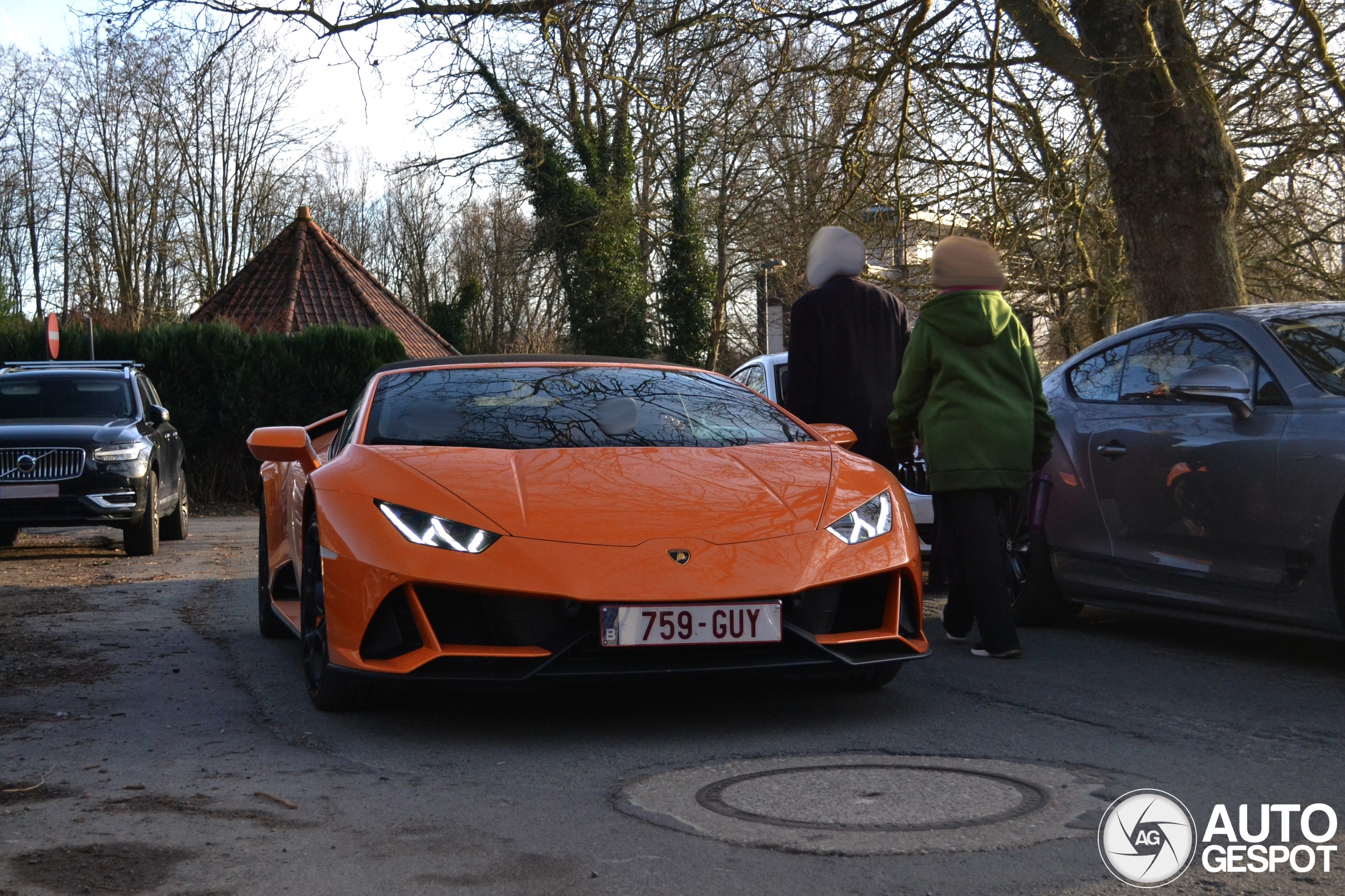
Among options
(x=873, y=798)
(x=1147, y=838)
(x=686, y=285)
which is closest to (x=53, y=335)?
→ (x=686, y=285)

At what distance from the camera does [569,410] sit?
554 cm

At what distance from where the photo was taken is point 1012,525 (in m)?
7.09

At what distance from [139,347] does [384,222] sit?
37.5m

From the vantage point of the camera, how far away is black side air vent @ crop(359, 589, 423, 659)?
441 cm

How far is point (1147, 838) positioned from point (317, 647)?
2.92 meters

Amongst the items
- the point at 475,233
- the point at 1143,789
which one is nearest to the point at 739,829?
the point at 1143,789

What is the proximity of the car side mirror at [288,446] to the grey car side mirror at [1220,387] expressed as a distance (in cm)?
347

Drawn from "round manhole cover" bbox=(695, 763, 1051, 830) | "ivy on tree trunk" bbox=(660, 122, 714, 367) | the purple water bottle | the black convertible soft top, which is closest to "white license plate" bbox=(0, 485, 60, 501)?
the black convertible soft top

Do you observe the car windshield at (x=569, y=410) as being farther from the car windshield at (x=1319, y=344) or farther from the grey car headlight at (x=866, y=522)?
the car windshield at (x=1319, y=344)

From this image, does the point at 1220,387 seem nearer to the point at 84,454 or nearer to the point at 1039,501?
the point at 1039,501

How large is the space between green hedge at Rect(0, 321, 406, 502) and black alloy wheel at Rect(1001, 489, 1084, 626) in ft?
51.1

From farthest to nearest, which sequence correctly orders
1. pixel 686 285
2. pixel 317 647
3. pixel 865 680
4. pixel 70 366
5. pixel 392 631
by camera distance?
pixel 686 285, pixel 70 366, pixel 865 680, pixel 317 647, pixel 392 631

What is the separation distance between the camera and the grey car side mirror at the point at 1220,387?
5582 millimetres

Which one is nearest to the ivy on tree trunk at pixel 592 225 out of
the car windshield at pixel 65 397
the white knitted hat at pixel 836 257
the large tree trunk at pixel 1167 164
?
the car windshield at pixel 65 397
